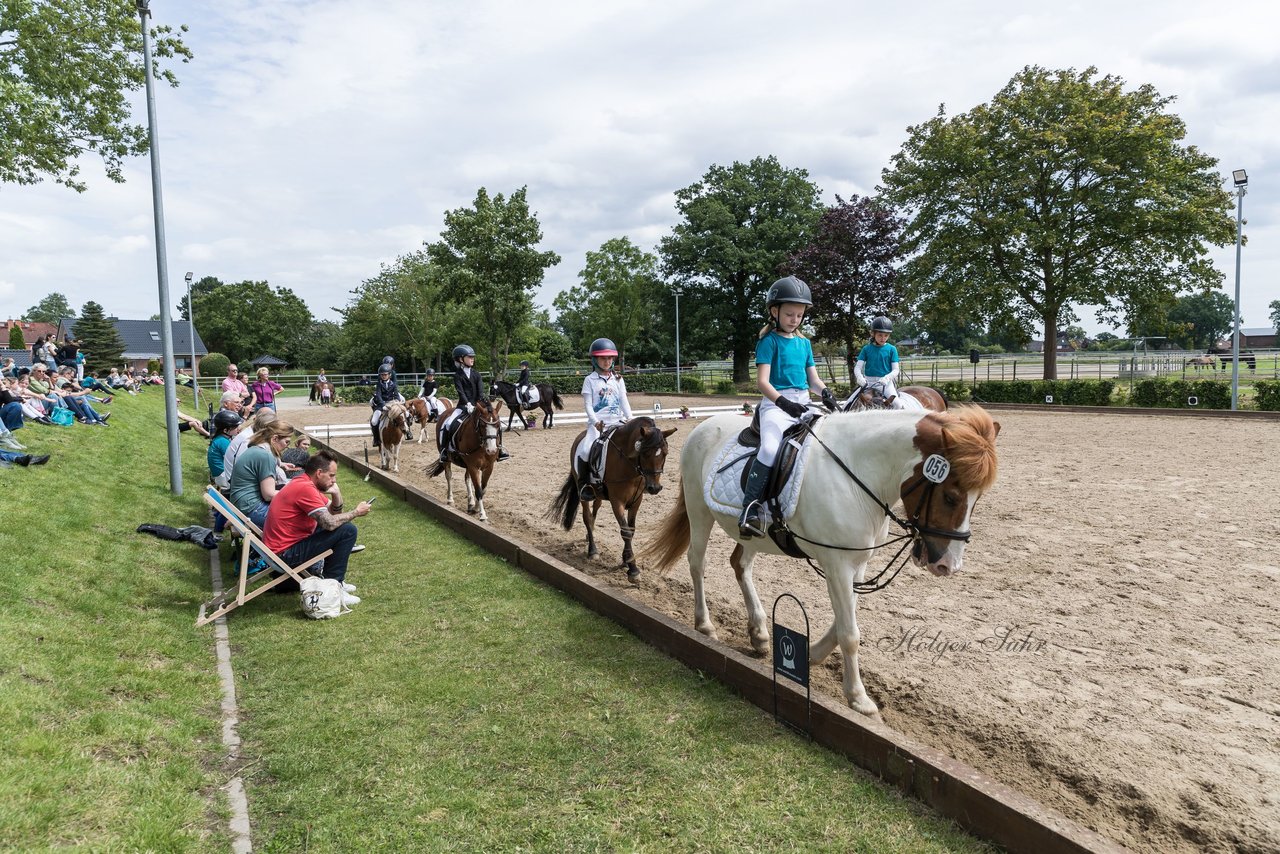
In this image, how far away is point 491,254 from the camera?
3453 centimetres

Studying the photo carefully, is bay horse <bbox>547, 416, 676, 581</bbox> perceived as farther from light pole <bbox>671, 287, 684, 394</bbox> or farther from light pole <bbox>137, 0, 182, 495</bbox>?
light pole <bbox>671, 287, 684, 394</bbox>

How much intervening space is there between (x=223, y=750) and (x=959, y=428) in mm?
4459

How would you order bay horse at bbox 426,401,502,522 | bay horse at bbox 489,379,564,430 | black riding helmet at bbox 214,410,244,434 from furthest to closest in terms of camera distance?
bay horse at bbox 489,379,564,430 → bay horse at bbox 426,401,502,522 → black riding helmet at bbox 214,410,244,434

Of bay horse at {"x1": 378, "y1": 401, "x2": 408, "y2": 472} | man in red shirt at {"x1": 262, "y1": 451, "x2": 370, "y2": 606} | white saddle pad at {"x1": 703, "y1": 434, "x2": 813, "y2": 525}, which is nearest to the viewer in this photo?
white saddle pad at {"x1": 703, "y1": 434, "x2": 813, "y2": 525}

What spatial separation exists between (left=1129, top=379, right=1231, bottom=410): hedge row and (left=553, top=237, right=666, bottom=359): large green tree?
34.3 metres

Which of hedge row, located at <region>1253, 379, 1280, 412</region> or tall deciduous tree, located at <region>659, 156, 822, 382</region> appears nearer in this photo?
hedge row, located at <region>1253, 379, 1280, 412</region>

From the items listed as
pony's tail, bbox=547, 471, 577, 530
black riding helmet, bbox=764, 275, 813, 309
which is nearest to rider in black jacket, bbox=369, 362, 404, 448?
pony's tail, bbox=547, 471, 577, 530

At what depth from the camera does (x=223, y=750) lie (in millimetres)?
4020

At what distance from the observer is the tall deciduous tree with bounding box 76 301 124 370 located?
167 feet

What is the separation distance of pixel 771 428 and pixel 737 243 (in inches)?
1678

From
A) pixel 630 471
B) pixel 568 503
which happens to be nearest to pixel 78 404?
pixel 568 503

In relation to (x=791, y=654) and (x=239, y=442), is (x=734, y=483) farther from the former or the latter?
(x=239, y=442)

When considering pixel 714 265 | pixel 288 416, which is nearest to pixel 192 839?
pixel 288 416

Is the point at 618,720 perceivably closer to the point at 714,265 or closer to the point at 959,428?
the point at 959,428
